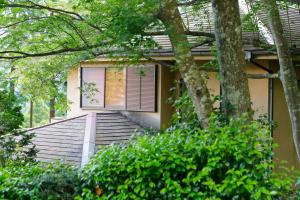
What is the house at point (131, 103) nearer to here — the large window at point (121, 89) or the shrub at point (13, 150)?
the large window at point (121, 89)

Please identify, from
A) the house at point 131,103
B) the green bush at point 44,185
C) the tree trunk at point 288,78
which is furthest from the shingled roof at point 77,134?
the green bush at point 44,185

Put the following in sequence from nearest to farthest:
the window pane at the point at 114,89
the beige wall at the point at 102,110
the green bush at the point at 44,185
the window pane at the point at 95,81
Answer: the green bush at the point at 44,185 → the beige wall at the point at 102,110 → the window pane at the point at 114,89 → the window pane at the point at 95,81

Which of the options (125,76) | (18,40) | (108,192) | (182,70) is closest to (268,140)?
(108,192)

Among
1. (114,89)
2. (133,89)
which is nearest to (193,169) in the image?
(133,89)

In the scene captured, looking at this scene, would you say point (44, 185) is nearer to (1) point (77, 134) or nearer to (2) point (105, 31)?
(2) point (105, 31)

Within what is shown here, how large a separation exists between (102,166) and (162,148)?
70 centimetres

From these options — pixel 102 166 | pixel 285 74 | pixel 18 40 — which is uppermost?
pixel 18 40

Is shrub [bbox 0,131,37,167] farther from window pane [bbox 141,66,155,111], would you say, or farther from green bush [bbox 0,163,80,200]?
green bush [bbox 0,163,80,200]

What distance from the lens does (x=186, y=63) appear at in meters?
6.81

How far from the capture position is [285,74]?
7.59 m

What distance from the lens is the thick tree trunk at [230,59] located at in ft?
20.6

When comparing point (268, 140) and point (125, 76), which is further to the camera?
point (125, 76)

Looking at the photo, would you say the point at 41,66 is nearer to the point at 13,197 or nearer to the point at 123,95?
the point at 123,95

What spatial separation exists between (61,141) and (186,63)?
22.3ft
